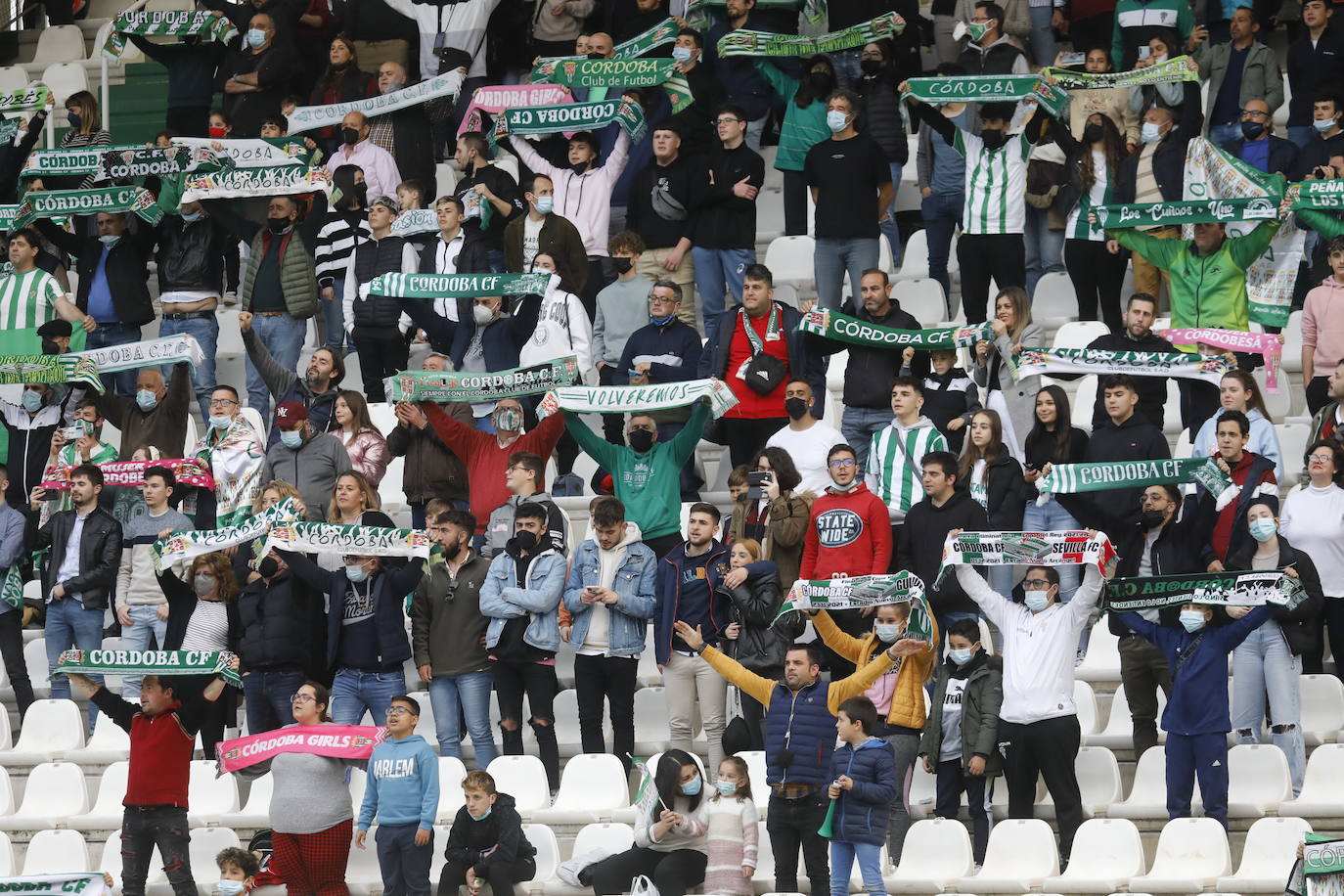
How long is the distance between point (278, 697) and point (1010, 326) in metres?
4.50

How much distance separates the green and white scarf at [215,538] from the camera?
1279 centimetres

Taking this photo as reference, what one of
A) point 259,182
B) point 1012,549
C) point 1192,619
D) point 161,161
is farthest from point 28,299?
point 1192,619

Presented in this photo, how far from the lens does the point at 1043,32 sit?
1762 cm

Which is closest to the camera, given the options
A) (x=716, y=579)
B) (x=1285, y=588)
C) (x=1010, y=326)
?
(x=1285, y=588)

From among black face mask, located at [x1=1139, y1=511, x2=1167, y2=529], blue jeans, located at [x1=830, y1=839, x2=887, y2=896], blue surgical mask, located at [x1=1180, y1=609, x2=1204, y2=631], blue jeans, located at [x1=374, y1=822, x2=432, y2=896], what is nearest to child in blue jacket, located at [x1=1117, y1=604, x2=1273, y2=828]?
blue surgical mask, located at [x1=1180, y1=609, x2=1204, y2=631]

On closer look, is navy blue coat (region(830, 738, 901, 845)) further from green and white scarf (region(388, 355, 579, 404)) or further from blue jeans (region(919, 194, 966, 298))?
blue jeans (region(919, 194, 966, 298))

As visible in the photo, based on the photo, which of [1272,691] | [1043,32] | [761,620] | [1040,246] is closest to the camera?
[1272,691]

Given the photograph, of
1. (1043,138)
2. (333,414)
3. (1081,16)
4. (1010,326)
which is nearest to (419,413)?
(333,414)

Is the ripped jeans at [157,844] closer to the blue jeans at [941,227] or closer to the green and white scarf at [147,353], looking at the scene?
the green and white scarf at [147,353]

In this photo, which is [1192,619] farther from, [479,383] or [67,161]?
[67,161]

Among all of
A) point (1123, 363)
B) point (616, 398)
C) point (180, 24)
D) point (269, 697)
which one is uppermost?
point (180, 24)

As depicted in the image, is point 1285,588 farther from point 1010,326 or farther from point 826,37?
point 826,37

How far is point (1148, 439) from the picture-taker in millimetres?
12680

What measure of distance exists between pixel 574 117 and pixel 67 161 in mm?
3732
